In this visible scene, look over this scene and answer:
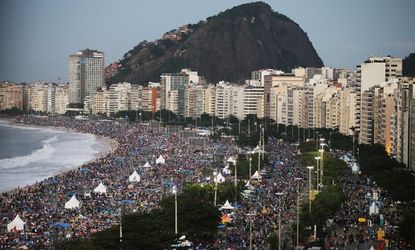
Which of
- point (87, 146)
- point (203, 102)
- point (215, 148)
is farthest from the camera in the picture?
point (203, 102)

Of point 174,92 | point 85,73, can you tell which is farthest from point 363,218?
point 85,73

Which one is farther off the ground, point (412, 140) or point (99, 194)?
point (412, 140)

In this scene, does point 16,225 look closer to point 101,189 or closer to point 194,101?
point 101,189

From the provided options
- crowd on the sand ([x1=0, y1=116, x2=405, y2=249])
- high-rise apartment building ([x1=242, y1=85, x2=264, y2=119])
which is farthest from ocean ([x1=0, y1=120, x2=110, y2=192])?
high-rise apartment building ([x1=242, y1=85, x2=264, y2=119])

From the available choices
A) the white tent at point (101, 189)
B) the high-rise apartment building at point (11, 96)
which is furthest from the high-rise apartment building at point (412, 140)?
the high-rise apartment building at point (11, 96)

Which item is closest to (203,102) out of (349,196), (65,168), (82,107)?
(82,107)

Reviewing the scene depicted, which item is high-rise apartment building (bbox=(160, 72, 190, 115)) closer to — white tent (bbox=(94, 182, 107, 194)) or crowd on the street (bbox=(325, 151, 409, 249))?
white tent (bbox=(94, 182, 107, 194))

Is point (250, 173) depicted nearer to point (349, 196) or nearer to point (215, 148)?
point (349, 196)
